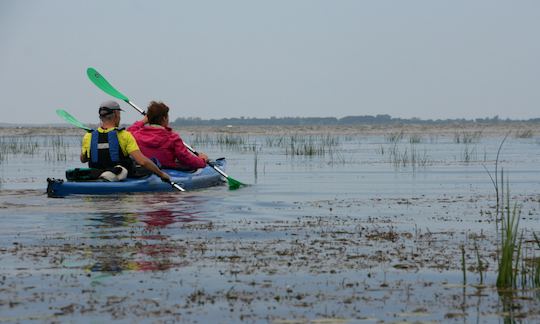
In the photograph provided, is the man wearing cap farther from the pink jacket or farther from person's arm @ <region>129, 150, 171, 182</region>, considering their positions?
the pink jacket

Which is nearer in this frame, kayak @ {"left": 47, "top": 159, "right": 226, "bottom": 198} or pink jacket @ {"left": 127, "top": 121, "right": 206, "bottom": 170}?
kayak @ {"left": 47, "top": 159, "right": 226, "bottom": 198}

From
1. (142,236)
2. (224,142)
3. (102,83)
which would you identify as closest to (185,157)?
(102,83)

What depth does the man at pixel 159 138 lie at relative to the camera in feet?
50.5

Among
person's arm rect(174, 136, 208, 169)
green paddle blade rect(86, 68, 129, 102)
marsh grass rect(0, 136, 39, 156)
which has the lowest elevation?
marsh grass rect(0, 136, 39, 156)

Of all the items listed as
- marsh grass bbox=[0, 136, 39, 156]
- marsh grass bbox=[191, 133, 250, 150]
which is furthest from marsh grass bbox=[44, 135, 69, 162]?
marsh grass bbox=[191, 133, 250, 150]

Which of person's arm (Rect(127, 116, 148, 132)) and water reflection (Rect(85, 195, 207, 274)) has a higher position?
person's arm (Rect(127, 116, 148, 132))

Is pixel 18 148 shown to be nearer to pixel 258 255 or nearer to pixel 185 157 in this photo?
pixel 185 157

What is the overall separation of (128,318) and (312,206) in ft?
24.0

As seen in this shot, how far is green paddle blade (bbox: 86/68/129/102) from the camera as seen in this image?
748 inches

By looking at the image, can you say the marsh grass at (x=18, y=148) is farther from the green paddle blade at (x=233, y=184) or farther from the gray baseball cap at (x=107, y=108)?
the gray baseball cap at (x=107, y=108)

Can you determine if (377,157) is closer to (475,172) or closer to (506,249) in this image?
(475,172)

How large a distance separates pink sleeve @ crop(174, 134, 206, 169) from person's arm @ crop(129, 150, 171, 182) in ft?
2.51

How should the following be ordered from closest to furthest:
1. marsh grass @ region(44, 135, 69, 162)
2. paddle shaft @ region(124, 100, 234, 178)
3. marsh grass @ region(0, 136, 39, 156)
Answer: paddle shaft @ region(124, 100, 234, 178), marsh grass @ region(44, 135, 69, 162), marsh grass @ region(0, 136, 39, 156)

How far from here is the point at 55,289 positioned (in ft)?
22.3
